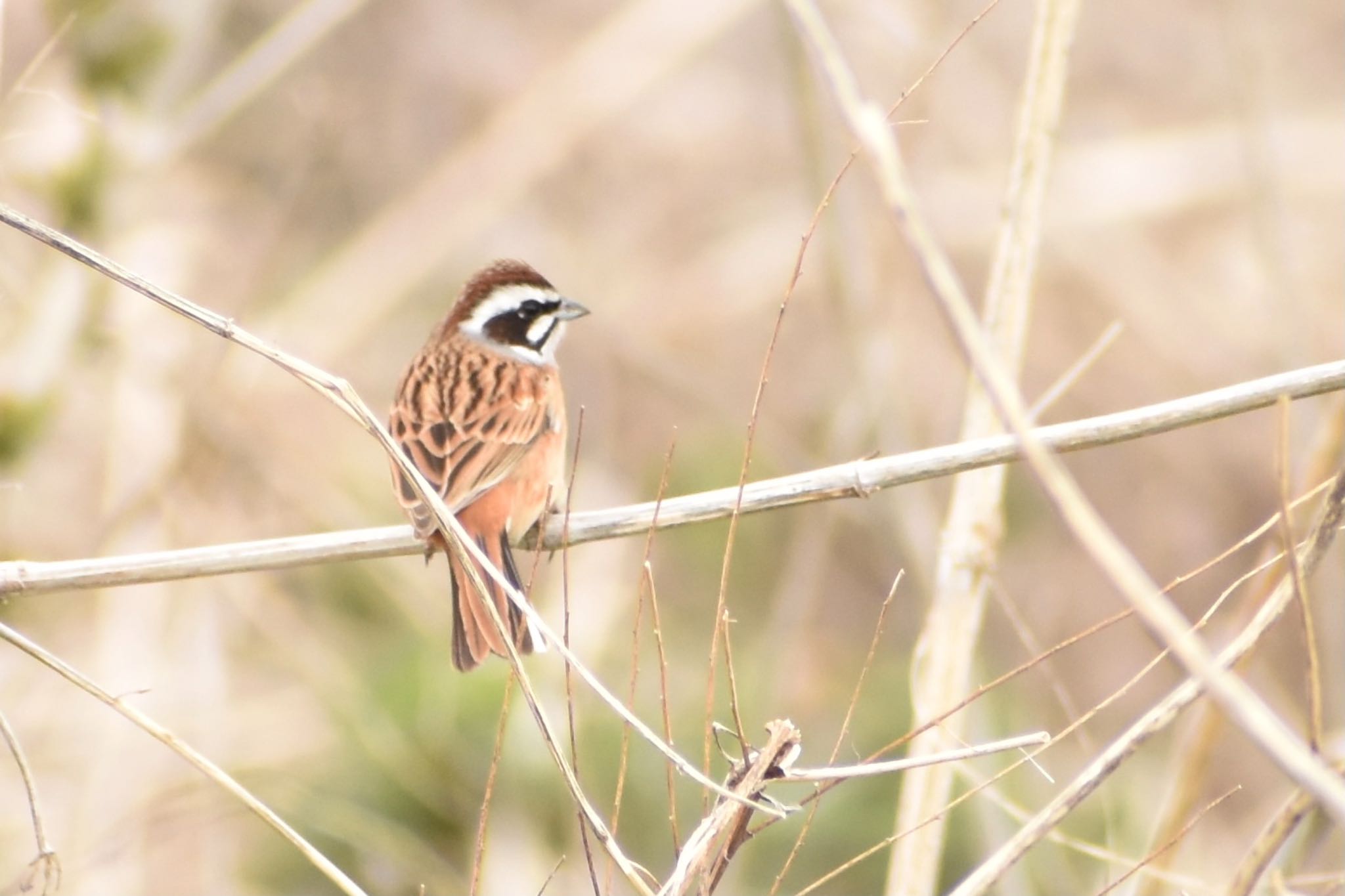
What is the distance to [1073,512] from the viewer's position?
158cm

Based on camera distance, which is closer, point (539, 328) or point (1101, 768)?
point (1101, 768)

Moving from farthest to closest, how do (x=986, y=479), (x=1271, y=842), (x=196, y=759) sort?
(x=986, y=479) → (x=196, y=759) → (x=1271, y=842)

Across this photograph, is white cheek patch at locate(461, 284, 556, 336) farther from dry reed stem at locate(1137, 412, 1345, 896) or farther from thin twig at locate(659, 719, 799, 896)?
thin twig at locate(659, 719, 799, 896)

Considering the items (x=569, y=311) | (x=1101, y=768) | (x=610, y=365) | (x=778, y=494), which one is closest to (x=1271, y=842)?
(x=1101, y=768)

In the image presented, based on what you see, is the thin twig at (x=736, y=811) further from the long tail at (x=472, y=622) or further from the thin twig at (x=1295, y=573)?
the long tail at (x=472, y=622)

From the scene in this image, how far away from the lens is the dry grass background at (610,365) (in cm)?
518

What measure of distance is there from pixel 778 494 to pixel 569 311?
1953 mm

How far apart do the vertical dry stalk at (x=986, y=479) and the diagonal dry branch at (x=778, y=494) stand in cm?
44

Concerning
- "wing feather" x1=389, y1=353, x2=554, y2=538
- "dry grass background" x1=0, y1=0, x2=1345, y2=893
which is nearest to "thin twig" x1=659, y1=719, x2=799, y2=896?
"dry grass background" x1=0, y1=0, x2=1345, y2=893

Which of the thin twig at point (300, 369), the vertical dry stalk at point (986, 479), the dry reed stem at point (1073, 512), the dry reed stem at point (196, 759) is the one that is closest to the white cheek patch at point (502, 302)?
the vertical dry stalk at point (986, 479)

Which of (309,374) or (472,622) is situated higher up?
(309,374)

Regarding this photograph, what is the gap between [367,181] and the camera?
321 inches

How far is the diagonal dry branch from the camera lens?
2.64 metres

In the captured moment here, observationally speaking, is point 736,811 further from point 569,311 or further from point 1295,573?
point 569,311
